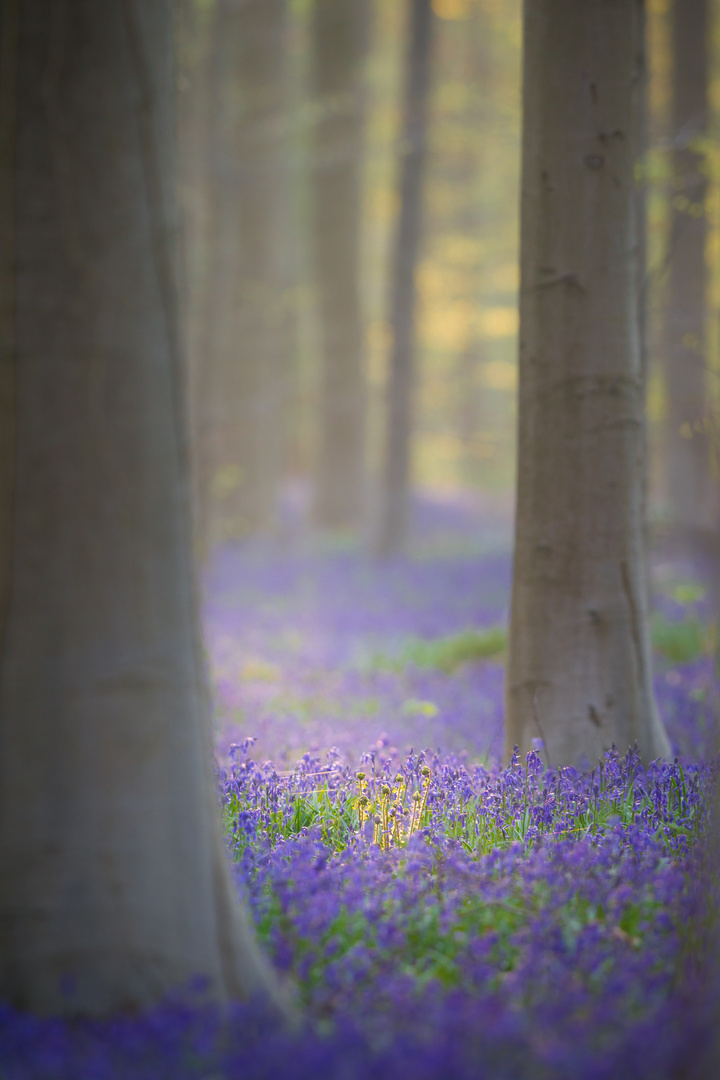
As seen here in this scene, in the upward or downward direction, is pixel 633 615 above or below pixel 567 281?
below

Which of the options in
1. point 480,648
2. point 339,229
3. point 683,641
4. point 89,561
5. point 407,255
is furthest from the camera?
point 339,229

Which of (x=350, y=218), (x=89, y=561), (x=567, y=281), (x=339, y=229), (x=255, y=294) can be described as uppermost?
(x=350, y=218)

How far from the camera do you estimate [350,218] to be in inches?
666

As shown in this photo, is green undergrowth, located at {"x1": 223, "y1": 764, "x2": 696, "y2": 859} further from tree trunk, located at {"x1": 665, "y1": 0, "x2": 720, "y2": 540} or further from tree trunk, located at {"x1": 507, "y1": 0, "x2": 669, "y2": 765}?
tree trunk, located at {"x1": 665, "y1": 0, "x2": 720, "y2": 540}

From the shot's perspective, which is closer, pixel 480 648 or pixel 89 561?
pixel 89 561

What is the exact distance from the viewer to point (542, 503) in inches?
152

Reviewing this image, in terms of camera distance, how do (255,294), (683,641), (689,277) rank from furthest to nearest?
(255,294)
(689,277)
(683,641)

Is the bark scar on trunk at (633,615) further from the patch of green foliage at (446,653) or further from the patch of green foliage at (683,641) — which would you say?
the patch of green foliage at (446,653)

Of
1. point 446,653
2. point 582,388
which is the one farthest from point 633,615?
point 446,653

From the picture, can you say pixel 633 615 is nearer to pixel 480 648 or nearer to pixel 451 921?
pixel 451 921

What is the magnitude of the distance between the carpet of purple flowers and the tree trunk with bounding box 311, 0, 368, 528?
40.2 feet

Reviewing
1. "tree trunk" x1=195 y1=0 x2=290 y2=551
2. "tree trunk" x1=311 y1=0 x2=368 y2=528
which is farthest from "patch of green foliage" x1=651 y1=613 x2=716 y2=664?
"tree trunk" x1=311 y1=0 x2=368 y2=528

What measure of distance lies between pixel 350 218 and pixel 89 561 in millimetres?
16130

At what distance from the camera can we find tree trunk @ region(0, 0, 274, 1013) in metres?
2.07
